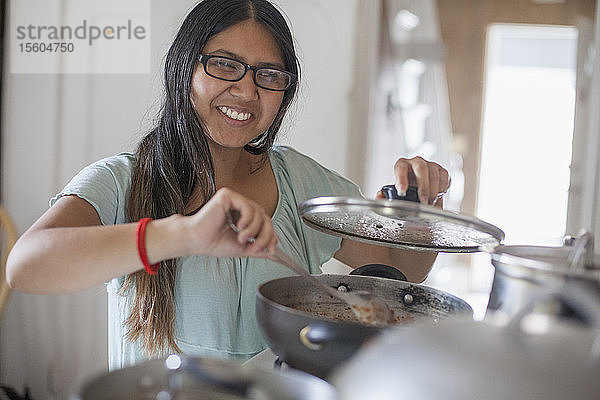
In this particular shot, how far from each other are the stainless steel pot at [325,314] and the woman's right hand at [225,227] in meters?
0.08

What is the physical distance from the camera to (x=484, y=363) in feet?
1.56

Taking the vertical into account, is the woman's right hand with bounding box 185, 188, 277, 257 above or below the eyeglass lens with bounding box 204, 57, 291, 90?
below

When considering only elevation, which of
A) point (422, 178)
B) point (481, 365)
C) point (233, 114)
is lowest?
point (481, 365)

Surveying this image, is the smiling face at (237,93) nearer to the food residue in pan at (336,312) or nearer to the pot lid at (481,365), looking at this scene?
the food residue in pan at (336,312)

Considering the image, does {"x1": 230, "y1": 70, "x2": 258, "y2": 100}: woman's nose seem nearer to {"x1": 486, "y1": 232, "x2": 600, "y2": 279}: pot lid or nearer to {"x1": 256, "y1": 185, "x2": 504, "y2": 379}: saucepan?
{"x1": 256, "y1": 185, "x2": 504, "y2": 379}: saucepan

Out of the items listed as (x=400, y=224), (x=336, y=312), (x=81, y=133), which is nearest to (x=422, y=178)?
(x=400, y=224)

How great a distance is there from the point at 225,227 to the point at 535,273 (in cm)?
39

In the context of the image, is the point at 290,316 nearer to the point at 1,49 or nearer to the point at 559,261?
the point at 559,261

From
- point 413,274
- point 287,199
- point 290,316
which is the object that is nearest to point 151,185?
point 287,199

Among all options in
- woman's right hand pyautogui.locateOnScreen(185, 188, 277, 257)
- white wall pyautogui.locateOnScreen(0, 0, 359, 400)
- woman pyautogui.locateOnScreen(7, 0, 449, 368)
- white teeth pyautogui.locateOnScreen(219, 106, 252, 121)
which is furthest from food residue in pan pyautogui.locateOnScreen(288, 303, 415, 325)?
white wall pyautogui.locateOnScreen(0, 0, 359, 400)

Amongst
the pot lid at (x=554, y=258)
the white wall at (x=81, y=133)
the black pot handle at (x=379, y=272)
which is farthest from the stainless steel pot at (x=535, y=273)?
the white wall at (x=81, y=133)

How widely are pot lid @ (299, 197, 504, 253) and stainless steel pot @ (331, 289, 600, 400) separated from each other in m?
0.31

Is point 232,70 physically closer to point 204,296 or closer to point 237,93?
point 237,93

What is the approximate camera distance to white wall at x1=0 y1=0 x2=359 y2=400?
206 centimetres
